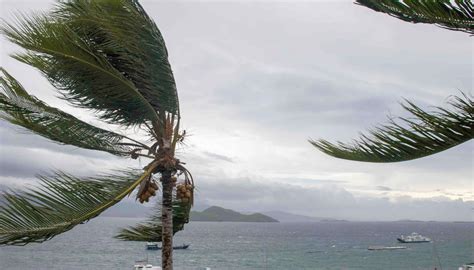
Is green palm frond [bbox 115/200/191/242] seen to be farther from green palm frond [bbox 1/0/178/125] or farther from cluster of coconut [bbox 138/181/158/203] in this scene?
green palm frond [bbox 1/0/178/125]

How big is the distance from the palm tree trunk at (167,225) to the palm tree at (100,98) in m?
0.01

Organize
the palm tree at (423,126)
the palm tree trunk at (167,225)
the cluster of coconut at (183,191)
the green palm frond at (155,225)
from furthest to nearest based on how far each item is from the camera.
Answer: the green palm frond at (155,225), the cluster of coconut at (183,191), the palm tree trunk at (167,225), the palm tree at (423,126)

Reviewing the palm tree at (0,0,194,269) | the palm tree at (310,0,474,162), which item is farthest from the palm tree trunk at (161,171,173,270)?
the palm tree at (310,0,474,162)

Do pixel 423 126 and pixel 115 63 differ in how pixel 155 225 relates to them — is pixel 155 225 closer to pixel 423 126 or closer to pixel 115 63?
pixel 115 63

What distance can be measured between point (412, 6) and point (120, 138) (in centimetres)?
526

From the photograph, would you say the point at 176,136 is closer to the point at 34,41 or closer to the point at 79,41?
the point at 79,41

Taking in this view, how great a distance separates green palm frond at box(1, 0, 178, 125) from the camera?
7.10 metres

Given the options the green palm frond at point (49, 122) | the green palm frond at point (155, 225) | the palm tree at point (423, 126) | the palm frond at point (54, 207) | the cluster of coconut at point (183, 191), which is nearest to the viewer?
the palm tree at point (423, 126)

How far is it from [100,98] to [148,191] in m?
1.49

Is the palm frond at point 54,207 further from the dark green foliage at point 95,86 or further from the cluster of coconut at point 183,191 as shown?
the cluster of coconut at point 183,191

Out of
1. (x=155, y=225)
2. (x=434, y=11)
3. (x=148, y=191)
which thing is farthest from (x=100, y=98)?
(x=434, y=11)

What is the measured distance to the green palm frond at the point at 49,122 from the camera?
661 cm

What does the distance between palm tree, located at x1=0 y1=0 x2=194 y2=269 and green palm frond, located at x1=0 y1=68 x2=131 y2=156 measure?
0.04ft

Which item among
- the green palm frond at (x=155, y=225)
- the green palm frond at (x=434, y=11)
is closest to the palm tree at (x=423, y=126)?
the green palm frond at (x=434, y=11)
